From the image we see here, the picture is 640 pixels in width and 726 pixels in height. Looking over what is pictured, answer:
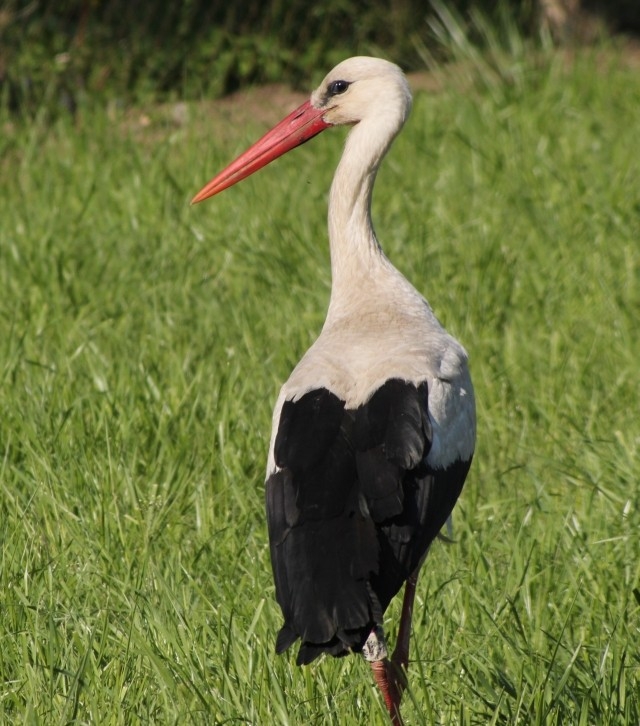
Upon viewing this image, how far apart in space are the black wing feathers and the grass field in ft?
0.84

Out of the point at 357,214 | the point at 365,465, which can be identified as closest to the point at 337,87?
the point at 357,214

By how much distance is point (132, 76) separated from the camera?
8.63 m

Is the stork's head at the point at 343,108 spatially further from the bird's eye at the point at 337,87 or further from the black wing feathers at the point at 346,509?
the black wing feathers at the point at 346,509

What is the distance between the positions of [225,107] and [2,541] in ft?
18.2

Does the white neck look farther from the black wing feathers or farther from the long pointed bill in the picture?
the black wing feathers

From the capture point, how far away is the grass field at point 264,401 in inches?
117

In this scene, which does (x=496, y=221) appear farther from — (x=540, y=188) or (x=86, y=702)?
(x=86, y=702)

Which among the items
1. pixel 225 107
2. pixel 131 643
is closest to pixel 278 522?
pixel 131 643

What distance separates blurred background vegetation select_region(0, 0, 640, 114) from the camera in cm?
828

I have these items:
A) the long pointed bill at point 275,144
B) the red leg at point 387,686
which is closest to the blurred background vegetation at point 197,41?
the long pointed bill at point 275,144

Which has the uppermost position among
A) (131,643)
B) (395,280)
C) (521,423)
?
(395,280)

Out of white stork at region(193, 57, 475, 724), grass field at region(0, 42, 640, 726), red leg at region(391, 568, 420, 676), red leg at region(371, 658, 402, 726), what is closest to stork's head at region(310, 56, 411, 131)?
white stork at region(193, 57, 475, 724)

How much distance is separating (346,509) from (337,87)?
1.66m

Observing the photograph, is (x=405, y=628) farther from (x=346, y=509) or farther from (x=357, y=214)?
(x=357, y=214)
